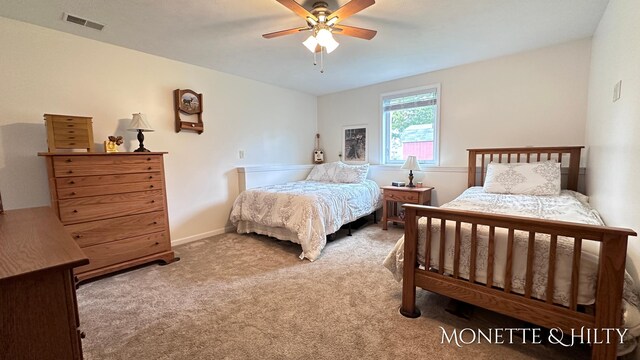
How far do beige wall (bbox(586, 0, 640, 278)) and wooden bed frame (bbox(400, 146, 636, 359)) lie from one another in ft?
1.30

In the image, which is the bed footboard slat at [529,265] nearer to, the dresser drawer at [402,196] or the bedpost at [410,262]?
the bedpost at [410,262]

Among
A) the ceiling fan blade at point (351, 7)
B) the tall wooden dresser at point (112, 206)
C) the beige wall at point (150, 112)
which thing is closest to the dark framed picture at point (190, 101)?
the beige wall at point (150, 112)

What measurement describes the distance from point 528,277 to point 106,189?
3.22 metres

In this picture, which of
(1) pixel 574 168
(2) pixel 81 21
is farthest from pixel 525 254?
(2) pixel 81 21

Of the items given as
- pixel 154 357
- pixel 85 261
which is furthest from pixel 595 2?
pixel 154 357

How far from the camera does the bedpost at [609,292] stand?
1.15 meters

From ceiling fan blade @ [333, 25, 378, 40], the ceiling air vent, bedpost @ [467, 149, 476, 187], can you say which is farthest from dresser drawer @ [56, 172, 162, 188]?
bedpost @ [467, 149, 476, 187]

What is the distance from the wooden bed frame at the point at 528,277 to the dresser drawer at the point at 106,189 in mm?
2468

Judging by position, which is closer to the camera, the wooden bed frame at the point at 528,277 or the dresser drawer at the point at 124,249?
the wooden bed frame at the point at 528,277

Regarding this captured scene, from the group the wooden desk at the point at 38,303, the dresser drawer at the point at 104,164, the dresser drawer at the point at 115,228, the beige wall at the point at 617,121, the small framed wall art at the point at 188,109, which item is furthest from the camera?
the small framed wall art at the point at 188,109

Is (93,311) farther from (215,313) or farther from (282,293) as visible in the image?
(282,293)

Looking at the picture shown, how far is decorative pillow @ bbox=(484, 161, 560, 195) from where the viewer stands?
265 cm

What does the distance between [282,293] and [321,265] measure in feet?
1.99

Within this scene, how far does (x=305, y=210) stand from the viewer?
291 cm
